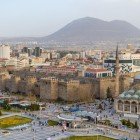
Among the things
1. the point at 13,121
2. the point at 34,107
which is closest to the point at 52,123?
the point at 13,121

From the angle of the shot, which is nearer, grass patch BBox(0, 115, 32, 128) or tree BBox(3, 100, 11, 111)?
grass patch BBox(0, 115, 32, 128)

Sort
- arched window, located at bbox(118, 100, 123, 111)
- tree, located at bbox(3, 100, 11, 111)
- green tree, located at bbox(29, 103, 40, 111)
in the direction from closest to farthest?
1. arched window, located at bbox(118, 100, 123, 111)
2. green tree, located at bbox(29, 103, 40, 111)
3. tree, located at bbox(3, 100, 11, 111)

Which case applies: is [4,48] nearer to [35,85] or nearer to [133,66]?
[133,66]

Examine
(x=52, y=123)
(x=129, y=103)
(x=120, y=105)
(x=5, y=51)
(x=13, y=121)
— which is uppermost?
(x=5, y=51)

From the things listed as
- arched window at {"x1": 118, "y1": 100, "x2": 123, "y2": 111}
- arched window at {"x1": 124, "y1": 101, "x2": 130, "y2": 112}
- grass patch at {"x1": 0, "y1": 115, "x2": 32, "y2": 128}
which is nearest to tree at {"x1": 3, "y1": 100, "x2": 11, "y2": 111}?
Result: grass patch at {"x1": 0, "y1": 115, "x2": 32, "y2": 128}

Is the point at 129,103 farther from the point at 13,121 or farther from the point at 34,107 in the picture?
the point at 13,121

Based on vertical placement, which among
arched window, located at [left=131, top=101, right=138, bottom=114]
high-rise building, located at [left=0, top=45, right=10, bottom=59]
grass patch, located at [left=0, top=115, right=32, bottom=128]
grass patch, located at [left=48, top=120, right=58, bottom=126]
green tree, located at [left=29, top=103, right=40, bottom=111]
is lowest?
grass patch, located at [left=0, top=115, right=32, bottom=128]

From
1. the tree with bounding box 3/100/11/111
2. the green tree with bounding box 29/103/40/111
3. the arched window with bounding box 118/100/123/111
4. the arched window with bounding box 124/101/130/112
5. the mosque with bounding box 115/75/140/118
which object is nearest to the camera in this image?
the mosque with bounding box 115/75/140/118

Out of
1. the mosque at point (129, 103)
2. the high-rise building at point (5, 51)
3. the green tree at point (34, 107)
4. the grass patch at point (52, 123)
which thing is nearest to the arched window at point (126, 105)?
the mosque at point (129, 103)

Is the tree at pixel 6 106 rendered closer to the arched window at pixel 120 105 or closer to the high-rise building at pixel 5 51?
the arched window at pixel 120 105

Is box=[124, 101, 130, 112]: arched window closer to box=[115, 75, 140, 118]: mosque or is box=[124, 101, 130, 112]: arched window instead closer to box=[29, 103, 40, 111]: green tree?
box=[115, 75, 140, 118]: mosque
